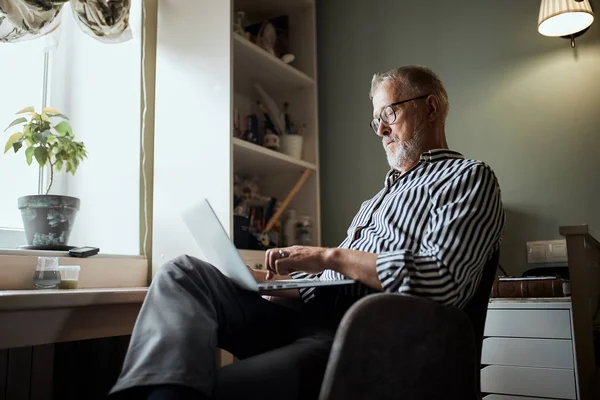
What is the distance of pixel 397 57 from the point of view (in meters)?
2.39

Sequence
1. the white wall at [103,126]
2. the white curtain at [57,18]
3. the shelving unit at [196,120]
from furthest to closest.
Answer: the white wall at [103,126] → the shelving unit at [196,120] → the white curtain at [57,18]

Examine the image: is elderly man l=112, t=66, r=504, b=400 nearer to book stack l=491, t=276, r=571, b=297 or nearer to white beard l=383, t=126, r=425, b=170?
white beard l=383, t=126, r=425, b=170

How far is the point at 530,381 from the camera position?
4.98 ft

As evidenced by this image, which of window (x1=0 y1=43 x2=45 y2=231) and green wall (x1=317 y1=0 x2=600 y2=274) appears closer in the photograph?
window (x1=0 y1=43 x2=45 y2=231)

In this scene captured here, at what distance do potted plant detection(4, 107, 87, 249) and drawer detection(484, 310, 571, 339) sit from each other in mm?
1314

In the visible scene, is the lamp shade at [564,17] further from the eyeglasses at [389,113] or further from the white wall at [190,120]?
the white wall at [190,120]

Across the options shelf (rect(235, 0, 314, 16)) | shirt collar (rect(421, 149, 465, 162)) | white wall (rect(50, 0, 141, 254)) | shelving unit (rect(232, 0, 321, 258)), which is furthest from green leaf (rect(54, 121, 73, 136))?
shirt collar (rect(421, 149, 465, 162))

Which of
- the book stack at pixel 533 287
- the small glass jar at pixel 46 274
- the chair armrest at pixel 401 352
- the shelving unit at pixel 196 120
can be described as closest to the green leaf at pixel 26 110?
the shelving unit at pixel 196 120

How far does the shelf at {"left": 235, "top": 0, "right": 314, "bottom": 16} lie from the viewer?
7.83 feet

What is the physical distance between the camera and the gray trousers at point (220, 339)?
0.83 m

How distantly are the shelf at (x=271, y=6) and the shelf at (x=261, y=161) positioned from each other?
2.21ft

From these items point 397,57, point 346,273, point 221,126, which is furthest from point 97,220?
point 397,57

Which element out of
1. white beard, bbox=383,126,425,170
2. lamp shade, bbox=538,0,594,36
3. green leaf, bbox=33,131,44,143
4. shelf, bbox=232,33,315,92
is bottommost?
white beard, bbox=383,126,425,170

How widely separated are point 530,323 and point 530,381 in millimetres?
156
